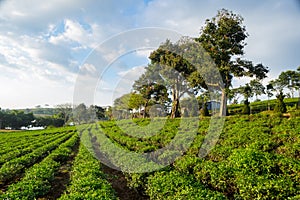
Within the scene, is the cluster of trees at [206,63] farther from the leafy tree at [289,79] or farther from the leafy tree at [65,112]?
the leafy tree at [65,112]

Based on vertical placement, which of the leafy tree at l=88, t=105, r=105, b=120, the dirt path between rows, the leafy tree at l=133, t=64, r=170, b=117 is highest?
the leafy tree at l=133, t=64, r=170, b=117

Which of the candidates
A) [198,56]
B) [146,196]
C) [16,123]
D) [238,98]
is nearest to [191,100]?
[238,98]

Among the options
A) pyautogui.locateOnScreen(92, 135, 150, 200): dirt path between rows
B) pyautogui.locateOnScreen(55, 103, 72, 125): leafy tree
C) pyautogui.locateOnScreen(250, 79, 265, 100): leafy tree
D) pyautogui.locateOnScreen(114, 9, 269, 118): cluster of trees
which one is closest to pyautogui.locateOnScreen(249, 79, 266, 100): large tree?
pyautogui.locateOnScreen(250, 79, 265, 100): leafy tree

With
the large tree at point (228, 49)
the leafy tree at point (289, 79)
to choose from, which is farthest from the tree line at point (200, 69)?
the leafy tree at point (289, 79)

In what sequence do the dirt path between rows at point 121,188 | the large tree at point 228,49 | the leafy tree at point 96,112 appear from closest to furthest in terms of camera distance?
1. the dirt path between rows at point 121,188
2. the large tree at point 228,49
3. the leafy tree at point 96,112

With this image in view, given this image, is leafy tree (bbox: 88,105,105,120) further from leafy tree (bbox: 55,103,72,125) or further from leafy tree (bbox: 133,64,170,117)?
leafy tree (bbox: 55,103,72,125)

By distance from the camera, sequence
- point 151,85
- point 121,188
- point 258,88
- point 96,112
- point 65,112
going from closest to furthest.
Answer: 1. point 121,188
2. point 151,85
3. point 258,88
4. point 96,112
5. point 65,112

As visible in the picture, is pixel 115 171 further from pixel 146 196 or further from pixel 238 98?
pixel 238 98

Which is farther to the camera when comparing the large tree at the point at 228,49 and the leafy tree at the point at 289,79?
the leafy tree at the point at 289,79

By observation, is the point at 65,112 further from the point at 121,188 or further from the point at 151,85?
the point at 121,188

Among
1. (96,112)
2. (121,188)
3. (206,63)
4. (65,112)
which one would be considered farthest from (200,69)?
(65,112)

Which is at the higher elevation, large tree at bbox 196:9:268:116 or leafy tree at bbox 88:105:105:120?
large tree at bbox 196:9:268:116

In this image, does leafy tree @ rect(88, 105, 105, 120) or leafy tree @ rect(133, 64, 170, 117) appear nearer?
leafy tree @ rect(133, 64, 170, 117)

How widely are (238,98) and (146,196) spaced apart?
5620cm
